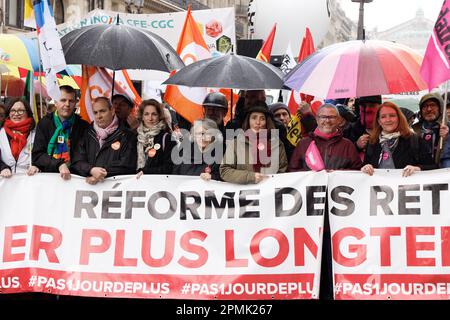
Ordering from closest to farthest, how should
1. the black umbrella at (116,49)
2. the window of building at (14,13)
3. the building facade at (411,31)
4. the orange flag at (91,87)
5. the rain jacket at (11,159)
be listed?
1. the rain jacket at (11,159)
2. the black umbrella at (116,49)
3. the orange flag at (91,87)
4. the window of building at (14,13)
5. the building facade at (411,31)

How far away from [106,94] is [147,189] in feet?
6.67

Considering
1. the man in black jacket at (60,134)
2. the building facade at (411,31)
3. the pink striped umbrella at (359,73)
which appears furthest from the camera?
the building facade at (411,31)

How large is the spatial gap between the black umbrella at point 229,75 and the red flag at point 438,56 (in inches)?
50.8

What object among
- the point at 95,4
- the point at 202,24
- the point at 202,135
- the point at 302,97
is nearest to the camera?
the point at 202,135

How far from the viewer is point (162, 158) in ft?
19.7

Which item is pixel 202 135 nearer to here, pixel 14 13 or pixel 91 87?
pixel 91 87

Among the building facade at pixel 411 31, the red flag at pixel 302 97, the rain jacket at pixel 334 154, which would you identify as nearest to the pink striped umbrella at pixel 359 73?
the rain jacket at pixel 334 154

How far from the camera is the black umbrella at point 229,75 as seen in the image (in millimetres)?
6355

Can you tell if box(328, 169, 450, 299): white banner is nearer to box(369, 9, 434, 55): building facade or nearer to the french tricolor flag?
the french tricolor flag

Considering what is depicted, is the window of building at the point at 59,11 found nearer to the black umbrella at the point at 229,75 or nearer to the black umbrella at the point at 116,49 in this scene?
the black umbrella at the point at 116,49

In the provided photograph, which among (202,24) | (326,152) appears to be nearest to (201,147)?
(326,152)

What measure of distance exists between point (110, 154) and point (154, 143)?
0.36 m

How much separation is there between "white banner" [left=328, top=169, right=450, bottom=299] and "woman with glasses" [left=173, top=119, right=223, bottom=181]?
37.2 inches

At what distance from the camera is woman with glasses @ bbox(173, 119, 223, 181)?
586 centimetres
